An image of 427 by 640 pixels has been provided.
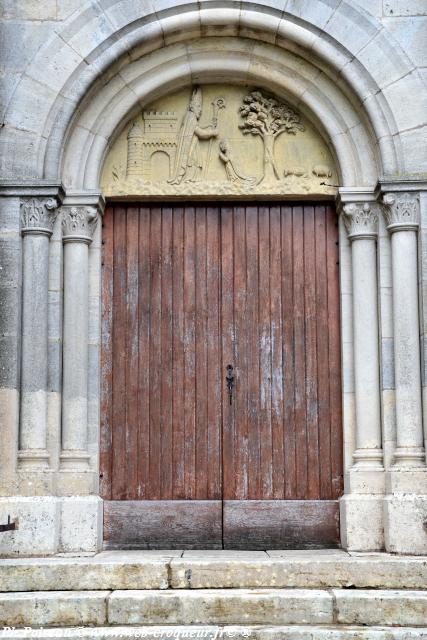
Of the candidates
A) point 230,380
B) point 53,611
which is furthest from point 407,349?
point 53,611

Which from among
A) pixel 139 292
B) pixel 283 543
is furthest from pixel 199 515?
pixel 139 292

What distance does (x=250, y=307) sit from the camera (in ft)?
26.7

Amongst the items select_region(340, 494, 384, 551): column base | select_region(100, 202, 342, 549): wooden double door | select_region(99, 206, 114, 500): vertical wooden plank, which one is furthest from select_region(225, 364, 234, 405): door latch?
select_region(340, 494, 384, 551): column base

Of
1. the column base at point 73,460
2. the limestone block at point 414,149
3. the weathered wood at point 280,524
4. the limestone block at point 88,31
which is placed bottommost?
the weathered wood at point 280,524

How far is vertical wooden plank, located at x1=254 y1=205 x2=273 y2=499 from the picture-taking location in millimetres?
7969

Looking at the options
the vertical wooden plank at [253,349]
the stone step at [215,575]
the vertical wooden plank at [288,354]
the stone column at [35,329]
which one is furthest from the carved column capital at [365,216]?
the stone step at [215,575]

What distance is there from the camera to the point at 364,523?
7461mm

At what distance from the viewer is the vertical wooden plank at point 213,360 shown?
314 inches

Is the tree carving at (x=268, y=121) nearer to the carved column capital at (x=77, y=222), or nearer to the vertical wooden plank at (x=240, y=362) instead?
the vertical wooden plank at (x=240, y=362)

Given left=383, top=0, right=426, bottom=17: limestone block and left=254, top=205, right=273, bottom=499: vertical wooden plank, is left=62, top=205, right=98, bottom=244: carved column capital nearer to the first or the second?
left=254, top=205, right=273, bottom=499: vertical wooden plank

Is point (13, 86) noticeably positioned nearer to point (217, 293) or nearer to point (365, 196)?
point (217, 293)

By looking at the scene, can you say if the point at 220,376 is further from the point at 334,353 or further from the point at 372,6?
the point at 372,6

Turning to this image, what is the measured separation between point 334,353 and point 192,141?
7.18 ft

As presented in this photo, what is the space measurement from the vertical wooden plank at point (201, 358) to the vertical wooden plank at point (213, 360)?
3 centimetres
